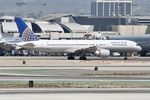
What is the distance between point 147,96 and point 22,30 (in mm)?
93753

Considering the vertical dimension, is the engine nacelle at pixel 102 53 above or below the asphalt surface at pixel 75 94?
below

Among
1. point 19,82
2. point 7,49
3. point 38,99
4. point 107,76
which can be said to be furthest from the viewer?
point 7,49

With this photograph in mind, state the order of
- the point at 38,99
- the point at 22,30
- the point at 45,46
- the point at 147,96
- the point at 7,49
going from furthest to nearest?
1. the point at 7,49
2. the point at 22,30
3. the point at 45,46
4. the point at 147,96
5. the point at 38,99

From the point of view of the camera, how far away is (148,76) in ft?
227

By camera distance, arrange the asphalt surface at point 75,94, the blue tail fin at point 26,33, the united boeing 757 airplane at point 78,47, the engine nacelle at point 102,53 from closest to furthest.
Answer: the asphalt surface at point 75,94 < the engine nacelle at point 102,53 < the united boeing 757 airplane at point 78,47 < the blue tail fin at point 26,33

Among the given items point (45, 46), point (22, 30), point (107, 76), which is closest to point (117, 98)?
point (107, 76)

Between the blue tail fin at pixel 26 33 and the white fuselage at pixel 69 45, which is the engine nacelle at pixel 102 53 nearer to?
the white fuselage at pixel 69 45

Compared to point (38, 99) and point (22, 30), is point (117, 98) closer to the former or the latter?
point (38, 99)

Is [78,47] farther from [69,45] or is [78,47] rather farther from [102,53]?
[102,53]

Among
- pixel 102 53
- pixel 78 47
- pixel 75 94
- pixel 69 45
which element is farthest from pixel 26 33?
pixel 75 94

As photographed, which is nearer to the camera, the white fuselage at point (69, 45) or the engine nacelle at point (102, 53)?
the engine nacelle at point (102, 53)

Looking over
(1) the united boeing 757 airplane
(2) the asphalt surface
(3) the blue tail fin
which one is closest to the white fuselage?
(1) the united boeing 757 airplane

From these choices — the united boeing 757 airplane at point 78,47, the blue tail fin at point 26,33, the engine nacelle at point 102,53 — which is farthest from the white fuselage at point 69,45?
the blue tail fin at point 26,33

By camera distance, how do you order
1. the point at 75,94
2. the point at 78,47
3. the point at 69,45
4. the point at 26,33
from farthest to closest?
1. the point at 26,33
2. the point at 78,47
3. the point at 69,45
4. the point at 75,94
